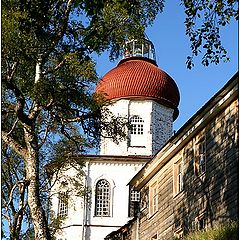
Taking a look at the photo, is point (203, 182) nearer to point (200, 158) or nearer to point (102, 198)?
point (200, 158)

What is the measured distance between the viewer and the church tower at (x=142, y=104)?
45.2 metres

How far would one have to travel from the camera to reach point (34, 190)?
15.7 metres

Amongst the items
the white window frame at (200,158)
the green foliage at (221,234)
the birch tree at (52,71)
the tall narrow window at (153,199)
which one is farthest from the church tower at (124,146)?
the green foliage at (221,234)

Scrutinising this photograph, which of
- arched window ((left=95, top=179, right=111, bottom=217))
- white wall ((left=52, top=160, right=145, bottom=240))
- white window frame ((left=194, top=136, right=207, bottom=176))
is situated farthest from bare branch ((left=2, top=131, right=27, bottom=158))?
arched window ((left=95, top=179, right=111, bottom=217))

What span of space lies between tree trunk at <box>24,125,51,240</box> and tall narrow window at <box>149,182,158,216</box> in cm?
1048

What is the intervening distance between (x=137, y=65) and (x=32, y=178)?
104 feet

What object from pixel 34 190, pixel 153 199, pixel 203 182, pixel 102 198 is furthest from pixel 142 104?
pixel 34 190

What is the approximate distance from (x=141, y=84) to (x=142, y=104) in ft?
4.52

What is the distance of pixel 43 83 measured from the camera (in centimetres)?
1705

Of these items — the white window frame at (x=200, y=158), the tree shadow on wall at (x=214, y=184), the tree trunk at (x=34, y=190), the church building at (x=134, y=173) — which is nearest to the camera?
the tree trunk at (x=34, y=190)

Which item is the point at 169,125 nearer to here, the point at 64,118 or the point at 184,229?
the point at 184,229

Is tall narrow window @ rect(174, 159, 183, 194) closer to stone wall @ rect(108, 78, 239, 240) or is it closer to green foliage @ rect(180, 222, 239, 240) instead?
stone wall @ rect(108, 78, 239, 240)

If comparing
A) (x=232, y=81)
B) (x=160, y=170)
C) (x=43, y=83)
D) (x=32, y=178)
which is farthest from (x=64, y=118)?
(x=160, y=170)

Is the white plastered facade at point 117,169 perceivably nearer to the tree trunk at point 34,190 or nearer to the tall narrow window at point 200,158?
the tall narrow window at point 200,158
